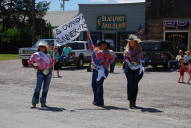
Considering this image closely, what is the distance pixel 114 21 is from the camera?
40.9 meters

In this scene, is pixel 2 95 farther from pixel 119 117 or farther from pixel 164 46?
→ pixel 164 46

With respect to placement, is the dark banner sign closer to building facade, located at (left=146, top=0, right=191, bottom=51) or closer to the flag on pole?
building facade, located at (left=146, top=0, right=191, bottom=51)

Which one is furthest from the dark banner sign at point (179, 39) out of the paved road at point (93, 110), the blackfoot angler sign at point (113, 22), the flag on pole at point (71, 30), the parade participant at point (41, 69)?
the parade participant at point (41, 69)

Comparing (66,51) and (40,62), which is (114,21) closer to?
(66,51)

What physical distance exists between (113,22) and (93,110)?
30.8 metres

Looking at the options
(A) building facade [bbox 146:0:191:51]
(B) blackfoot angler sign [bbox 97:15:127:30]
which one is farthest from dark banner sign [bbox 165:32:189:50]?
(B) blackfoot angler sign [bbox 97:15:127:30]

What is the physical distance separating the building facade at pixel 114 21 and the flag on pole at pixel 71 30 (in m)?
25.8

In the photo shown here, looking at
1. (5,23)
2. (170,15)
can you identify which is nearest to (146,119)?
(170,15)

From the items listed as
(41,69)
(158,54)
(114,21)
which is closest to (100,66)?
(41,69)

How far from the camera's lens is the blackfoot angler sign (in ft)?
134

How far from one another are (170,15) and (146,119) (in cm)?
2685

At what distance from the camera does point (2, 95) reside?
43.9ft

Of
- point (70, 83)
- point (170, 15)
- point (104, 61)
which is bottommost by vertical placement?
point (70, 83)

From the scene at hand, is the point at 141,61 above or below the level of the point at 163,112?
above
